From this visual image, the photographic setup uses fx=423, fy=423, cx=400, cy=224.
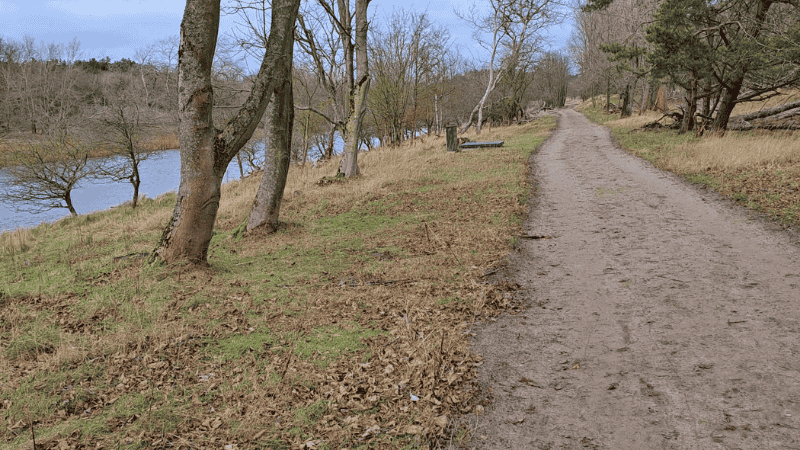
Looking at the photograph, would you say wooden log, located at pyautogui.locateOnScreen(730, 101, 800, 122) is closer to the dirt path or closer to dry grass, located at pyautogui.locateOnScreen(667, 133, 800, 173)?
dry grass, located at pyautogui.locateOnScreen(667, 133, 800, 173)

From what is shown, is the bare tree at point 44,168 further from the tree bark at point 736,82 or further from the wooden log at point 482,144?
the tree bark at point 736,82

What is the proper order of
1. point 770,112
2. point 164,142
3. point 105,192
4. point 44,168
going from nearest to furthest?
point 770,112, point 44,168, point 105,192, point 164,142

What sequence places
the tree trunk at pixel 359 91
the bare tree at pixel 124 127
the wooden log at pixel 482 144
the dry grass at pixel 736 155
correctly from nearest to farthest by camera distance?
the dry grass at pixel 736 155
the tree trunk at pixel 359 91
the bare tree at pixel 124 127
the wooden log at pixel 482 144

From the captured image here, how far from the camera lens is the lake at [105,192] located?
72.9 feet

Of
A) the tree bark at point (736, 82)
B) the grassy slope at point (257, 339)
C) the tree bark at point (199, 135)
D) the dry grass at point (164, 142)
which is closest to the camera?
the grassy slope at point (257, 339)

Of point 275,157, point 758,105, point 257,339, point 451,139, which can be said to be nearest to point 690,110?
point 451,139

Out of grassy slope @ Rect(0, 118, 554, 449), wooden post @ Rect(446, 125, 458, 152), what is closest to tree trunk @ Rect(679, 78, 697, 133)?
wooden post @ Rect(446, 125, 458, 152)

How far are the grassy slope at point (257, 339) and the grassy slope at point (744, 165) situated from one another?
A: 4.90 m

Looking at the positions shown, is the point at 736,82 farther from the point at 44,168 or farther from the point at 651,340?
the point at 44,168

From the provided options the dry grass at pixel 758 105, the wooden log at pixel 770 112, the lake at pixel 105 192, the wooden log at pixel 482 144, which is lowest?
the lake at pixel 105 192

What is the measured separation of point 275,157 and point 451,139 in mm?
11722

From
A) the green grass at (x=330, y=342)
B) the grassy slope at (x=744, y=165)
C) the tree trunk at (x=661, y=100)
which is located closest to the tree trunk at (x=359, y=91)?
the grassy slope at (x=744, y=165)

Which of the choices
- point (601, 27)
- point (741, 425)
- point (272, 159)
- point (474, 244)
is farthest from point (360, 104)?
point (601, 27)

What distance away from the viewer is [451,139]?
18.7 meters
